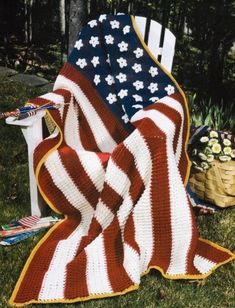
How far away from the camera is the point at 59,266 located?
111 inches

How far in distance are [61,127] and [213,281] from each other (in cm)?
124

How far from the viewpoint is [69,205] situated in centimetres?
308

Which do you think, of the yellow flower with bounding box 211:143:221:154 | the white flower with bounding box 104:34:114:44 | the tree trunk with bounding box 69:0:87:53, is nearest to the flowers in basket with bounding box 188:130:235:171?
the yellow flower with bounding box 211:143:221:154

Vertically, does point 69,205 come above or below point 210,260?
above

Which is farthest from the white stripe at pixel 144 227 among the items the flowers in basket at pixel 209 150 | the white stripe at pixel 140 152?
the flowers in basket at pixel 209 150

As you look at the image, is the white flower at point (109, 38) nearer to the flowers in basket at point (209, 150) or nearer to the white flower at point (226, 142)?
the flowers in basket at point (209, 150)

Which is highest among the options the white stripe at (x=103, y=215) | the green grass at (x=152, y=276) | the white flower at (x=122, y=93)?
the white flower at (x=122, y=93)

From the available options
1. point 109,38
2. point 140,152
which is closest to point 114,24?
point 109,38

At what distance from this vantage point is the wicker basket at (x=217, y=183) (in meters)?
3.50

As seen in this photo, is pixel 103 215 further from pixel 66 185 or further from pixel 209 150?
pixel 209 150

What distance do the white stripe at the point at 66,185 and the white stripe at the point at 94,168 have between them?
4.5 inches

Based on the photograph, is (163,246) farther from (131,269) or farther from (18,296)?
(18,296)

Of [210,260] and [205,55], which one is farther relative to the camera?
[205,55]

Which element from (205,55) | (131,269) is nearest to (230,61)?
(205,55)
